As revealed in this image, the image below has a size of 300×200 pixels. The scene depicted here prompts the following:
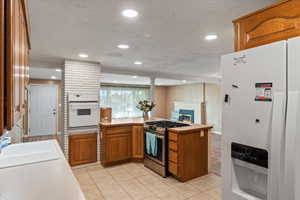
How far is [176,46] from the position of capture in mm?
2926

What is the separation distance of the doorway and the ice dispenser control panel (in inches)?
296

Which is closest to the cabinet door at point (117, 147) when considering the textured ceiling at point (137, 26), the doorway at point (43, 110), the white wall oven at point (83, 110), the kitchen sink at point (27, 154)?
the white wall oven at point (83, 110)

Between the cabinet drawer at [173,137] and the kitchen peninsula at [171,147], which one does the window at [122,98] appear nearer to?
the kitchen peninsula at [171,147]

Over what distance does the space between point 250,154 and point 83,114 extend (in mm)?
3616

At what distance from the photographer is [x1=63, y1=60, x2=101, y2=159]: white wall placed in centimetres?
390

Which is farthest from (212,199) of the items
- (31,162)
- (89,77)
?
(89,77)

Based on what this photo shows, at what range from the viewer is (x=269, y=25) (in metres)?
1.25

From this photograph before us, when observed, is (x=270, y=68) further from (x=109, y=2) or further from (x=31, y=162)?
(x=31, y=162)

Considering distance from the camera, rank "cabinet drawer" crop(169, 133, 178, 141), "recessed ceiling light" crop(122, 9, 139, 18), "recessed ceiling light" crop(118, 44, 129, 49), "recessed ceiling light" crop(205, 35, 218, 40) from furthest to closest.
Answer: "cabinet drawer" crop(169, 133, 178, 141) → "recessed ceiling light" crop(118, 44, 129, 49) → "recessed ceiling light" crop(205, 35, 218, 40) → "recessed ceiling light" crop(122, 9, 139, 18)

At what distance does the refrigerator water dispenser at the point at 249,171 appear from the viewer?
3.74ft

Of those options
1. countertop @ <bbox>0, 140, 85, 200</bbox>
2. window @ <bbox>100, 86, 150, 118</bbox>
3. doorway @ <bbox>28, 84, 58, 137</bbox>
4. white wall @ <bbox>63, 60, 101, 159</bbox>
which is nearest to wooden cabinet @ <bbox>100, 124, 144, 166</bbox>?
white wall @ <bbox>63, 60, 101, 159</bbox>

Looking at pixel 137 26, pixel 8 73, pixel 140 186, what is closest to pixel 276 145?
pixel 8 73

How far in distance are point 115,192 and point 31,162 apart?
5.35ft

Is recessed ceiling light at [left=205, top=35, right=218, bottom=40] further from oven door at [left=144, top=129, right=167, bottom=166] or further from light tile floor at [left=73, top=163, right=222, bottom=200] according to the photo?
light tile floor at [left=73, top=163, right=222, bottom=200]
